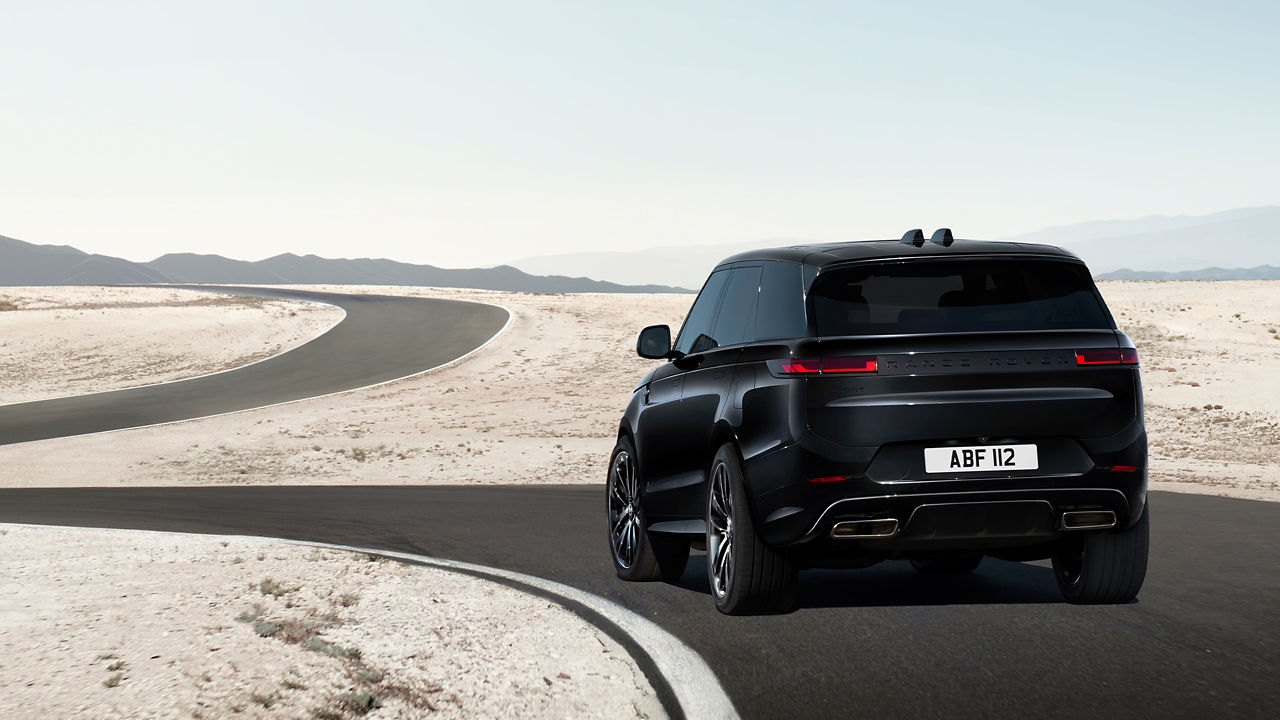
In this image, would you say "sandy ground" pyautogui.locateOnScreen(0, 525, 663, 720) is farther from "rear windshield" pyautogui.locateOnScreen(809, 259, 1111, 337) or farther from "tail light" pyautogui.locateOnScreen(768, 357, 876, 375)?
"rear windshield" pyautogui.locateOnScreen(809, 259, 1111, 337)

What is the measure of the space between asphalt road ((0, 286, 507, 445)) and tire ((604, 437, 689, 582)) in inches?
937

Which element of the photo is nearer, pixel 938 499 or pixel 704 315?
pixel 938 499

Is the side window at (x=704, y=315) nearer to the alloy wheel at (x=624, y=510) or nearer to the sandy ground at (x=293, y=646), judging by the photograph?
the alloy wheel at (x=624, y=510)

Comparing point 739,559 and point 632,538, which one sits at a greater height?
point 739,559

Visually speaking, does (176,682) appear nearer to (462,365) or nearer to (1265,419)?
(1265,419)

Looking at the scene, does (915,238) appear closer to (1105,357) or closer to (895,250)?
(895,250)

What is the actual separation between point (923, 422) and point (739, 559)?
126cm

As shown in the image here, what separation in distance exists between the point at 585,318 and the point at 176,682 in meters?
54.1

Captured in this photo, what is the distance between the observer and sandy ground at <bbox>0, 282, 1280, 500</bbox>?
2247 centimetres

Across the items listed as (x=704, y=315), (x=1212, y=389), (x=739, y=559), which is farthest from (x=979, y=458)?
(x=1212, y=389)

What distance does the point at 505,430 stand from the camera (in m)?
29.7

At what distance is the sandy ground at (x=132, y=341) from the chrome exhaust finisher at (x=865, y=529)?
3810 centimetres

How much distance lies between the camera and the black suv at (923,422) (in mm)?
5734

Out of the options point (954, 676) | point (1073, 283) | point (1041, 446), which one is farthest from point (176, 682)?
point (1073, 283)
